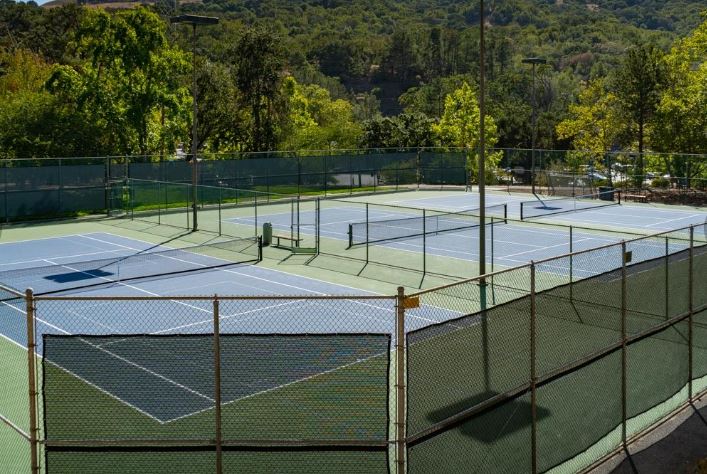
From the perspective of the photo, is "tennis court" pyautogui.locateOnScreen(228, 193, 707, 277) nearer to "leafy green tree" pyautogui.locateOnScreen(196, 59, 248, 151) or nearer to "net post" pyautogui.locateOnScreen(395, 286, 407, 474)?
"net post" pyautogui.locateOnScreen(395, 286, 407, 474)

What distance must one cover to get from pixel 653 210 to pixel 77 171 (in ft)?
99.0

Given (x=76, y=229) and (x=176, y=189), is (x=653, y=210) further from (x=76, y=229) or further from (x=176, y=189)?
(x=76, y=229)

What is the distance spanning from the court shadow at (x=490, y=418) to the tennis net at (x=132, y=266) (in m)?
15.8

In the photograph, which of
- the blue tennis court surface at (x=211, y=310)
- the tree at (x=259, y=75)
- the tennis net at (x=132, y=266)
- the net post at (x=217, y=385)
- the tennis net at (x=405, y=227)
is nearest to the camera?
the net post at (x=217, y=385)

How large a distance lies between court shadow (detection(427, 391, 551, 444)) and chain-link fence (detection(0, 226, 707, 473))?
20mm

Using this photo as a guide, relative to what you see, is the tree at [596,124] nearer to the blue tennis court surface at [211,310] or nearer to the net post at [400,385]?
the blue tennis court surface at [211,310]

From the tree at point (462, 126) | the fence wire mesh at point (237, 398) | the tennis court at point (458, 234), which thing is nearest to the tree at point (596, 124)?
the tree at point (462, 126)

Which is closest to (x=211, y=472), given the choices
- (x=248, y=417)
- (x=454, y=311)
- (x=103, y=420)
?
(x=248, y=417)

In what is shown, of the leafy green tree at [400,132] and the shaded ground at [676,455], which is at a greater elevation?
the leafy green tree at [400,132]

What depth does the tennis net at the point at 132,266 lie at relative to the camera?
24359 mm

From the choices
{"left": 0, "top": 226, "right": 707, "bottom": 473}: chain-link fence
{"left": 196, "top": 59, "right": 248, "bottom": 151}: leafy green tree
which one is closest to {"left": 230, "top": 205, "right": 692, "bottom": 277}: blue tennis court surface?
{"left": 0, "top": 226, "right": 707, "bottom": 473}: chain-link fence

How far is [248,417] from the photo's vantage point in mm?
8930

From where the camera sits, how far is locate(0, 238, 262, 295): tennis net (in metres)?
24.4

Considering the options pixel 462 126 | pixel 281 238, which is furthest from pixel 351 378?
pixel 462 126
